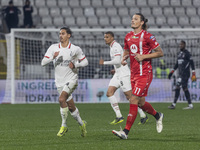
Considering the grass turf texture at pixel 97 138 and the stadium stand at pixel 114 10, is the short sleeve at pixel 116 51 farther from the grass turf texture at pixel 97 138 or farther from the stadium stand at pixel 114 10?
the stadium stand at pixel 114 10

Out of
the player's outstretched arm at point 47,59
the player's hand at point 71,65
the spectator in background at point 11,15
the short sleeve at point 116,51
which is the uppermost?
the spectator in background at point 11,15

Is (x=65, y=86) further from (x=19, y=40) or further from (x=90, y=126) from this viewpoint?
(x=19, y=40)

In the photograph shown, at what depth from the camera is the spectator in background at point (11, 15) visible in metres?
22.1

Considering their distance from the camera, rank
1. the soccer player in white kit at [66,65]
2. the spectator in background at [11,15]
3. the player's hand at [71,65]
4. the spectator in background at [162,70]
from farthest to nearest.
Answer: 1. the spectator in background at [11,15]
2. the spectator in background at [162,70]
3. the soccer player in white kit at [66,65]
4. the player's hand at [71,65]

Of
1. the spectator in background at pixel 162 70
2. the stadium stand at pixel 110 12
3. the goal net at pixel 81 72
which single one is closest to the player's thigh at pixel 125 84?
the goal net at pixel 81 72

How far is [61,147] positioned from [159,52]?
7.12 feet

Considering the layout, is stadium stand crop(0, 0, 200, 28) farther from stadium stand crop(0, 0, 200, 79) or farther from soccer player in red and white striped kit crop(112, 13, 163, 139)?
soccer player in red and white striped kit crop(112, 13, 163, 139)

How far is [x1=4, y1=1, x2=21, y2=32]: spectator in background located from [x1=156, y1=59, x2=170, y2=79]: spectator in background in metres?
7.30

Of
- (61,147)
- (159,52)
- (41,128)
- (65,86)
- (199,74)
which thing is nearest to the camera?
(61,147)

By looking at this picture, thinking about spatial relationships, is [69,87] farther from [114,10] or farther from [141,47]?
[114,10]

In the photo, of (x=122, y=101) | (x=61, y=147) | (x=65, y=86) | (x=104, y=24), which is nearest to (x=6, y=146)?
(x=61, y=147)

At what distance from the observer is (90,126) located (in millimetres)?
9641

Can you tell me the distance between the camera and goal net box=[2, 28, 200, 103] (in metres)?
18.8

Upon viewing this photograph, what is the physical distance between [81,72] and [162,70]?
3.39 meters
